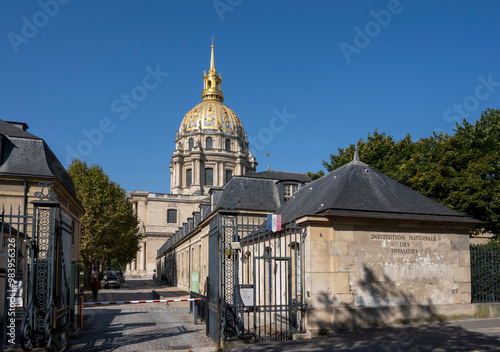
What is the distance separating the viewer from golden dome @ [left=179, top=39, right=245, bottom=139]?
9825 cm

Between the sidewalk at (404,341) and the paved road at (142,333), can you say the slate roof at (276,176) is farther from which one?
the sidewalk at (404,341)

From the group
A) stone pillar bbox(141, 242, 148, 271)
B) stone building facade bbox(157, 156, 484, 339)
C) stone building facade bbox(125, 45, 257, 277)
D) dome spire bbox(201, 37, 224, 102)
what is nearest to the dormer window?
stone building facade bbox(157, 156, 484, 339)

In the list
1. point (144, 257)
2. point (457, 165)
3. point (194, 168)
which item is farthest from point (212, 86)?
point (457, 165)

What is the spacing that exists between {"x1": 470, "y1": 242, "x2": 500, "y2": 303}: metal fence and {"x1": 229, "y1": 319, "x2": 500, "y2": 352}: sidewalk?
8.00 feet

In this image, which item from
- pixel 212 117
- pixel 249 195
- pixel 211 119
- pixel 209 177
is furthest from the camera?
pixel 212 117

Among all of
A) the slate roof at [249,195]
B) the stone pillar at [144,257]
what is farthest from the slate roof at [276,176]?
the stone pillar at [144,257]

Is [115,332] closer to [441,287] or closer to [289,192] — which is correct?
[441,287]

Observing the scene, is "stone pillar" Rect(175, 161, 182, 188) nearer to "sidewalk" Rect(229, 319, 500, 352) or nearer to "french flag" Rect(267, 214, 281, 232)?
"french flag" Rect(267, 214, 281, 232)

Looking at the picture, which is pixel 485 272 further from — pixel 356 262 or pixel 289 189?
pixel 289 189

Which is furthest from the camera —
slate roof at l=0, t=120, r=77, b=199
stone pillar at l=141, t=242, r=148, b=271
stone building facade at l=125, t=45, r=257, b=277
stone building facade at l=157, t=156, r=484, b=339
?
stone building facade at l=125, t=45, r=257, b=277

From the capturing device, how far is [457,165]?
74.9 feet

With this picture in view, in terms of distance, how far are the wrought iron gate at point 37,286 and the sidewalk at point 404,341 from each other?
375 cm

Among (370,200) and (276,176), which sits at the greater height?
(276,176)

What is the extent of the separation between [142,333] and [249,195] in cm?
1590
